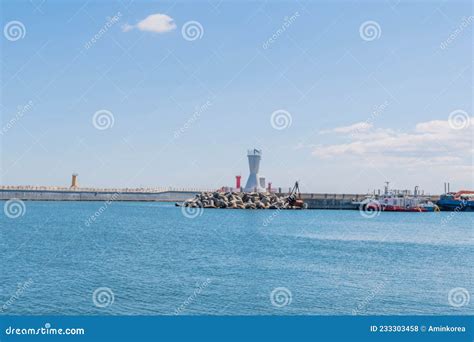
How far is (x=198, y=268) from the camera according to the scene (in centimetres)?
2773

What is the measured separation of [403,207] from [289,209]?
2171cm

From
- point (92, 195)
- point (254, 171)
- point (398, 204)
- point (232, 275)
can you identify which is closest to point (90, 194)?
point (92, 195)

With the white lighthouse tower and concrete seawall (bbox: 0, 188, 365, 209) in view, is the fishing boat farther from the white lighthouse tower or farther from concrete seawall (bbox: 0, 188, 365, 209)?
concrete seawall (bbox: 0, 188, 365, 209)

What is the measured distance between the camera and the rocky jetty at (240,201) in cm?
9938

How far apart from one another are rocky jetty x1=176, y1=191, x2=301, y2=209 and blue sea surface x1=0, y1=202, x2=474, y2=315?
54171 mm

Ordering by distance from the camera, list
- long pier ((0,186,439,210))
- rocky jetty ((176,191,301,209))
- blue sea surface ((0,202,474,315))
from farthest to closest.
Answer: long pier ((0,186,439,210))
rocky jetty ((176,191,301,209))
blue sea surface ((0,202,474,315))

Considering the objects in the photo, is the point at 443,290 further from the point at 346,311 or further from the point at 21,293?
the point at 21,293

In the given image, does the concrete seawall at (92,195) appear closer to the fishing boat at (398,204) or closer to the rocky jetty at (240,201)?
the rocky jetty at (240,201)

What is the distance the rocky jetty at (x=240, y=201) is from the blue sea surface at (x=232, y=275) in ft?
178

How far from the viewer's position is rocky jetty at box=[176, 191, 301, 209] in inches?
3912

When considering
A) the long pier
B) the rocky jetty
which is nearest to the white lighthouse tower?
the rocky jetty

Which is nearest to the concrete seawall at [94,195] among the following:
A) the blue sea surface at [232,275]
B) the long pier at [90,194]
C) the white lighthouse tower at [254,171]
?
the long pier at [90,194]

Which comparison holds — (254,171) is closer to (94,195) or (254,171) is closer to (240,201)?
(240,201)
